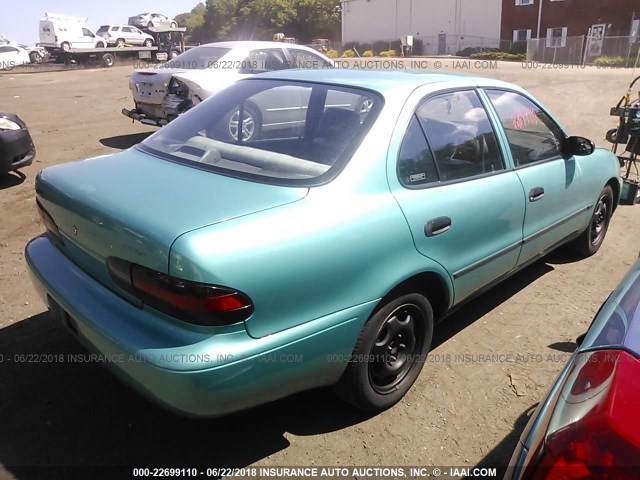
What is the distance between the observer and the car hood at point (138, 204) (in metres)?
2.01

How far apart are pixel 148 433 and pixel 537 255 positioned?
9.28 feet

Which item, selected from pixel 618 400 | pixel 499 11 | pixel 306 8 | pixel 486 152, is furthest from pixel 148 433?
pixel 306 8

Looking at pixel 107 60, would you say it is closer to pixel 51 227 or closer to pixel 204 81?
pixel 204 81

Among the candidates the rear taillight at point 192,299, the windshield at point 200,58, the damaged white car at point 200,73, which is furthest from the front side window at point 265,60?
the rear taillight at point 192,299

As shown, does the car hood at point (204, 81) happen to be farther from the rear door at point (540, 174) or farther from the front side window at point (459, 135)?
the front side window at point (459, 135)

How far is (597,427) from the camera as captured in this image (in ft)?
3.90

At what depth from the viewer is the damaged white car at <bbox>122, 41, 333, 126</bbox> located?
27.2 feet

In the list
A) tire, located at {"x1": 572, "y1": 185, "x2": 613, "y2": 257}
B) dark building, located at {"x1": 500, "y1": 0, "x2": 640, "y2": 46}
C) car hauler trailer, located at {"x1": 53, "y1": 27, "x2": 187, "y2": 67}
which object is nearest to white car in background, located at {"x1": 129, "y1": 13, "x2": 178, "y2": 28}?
car hauler trailer, located at {"x1": 53, "y1": 27, "x2": 187, "y2": 67}

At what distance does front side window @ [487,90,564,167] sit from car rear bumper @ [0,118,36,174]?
17.7ft

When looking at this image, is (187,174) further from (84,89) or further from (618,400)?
(84,89)

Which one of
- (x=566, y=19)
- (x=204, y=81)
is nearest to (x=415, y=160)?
(x=204, y=81)

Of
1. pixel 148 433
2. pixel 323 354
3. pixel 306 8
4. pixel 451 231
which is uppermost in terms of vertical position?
pixel 306 8

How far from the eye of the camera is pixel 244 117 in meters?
3.24

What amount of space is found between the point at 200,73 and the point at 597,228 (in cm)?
642
